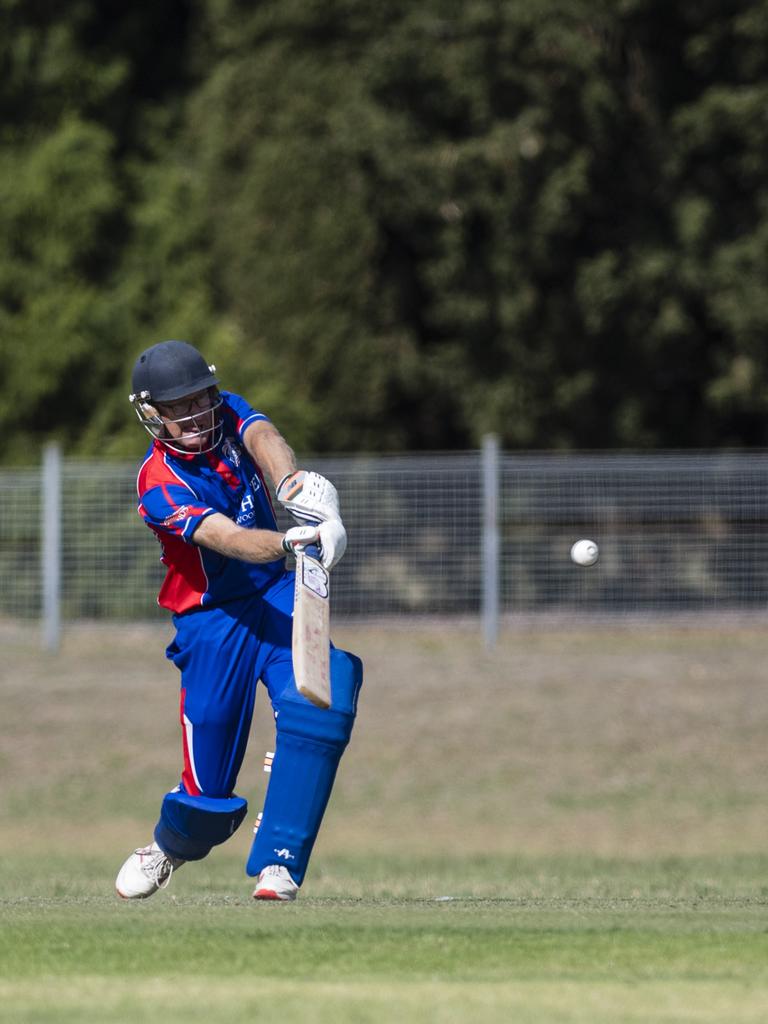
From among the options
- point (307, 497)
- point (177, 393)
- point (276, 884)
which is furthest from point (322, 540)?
point (276, 884)

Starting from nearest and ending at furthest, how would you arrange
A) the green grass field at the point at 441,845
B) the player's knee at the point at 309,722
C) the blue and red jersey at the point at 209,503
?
the green grass field at the point at 441,845 → the player's knee at the point at 309,722 → the blue and red jersey at the point at 209,503

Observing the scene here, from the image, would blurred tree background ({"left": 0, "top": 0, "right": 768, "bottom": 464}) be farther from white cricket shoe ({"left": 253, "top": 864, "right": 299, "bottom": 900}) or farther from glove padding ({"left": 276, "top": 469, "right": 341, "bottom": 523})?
white cricket shoe ({"left": 253, "top": 864, "right": 299, "bottom": 900})

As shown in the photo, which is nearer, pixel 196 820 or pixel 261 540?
pixel 261 540

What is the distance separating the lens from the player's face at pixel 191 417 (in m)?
6.98

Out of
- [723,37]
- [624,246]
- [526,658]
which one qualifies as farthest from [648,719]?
[723,37]

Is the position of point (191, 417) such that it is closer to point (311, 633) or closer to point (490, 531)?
point (311, 633)

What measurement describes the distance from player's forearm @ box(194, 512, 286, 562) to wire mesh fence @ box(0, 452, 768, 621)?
10083mm

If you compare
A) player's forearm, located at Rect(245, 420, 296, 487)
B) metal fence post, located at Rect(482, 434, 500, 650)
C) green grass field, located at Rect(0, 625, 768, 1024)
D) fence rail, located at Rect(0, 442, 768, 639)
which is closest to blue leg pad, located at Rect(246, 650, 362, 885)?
green grass field, located at Rect(0, 625, 768, 1024)

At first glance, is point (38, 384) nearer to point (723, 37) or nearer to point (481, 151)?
point (481, 151)

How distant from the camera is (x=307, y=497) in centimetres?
678

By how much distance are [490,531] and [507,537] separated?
55 cm

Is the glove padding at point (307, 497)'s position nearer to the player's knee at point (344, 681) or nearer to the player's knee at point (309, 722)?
the player's knee at point (344, 681)

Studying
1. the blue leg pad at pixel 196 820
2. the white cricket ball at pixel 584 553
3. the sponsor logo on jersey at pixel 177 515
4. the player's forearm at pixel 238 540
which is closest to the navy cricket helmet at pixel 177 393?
the sponsor logo on jersey at pixel 177 515

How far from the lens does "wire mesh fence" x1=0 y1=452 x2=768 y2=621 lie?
1686 cm
